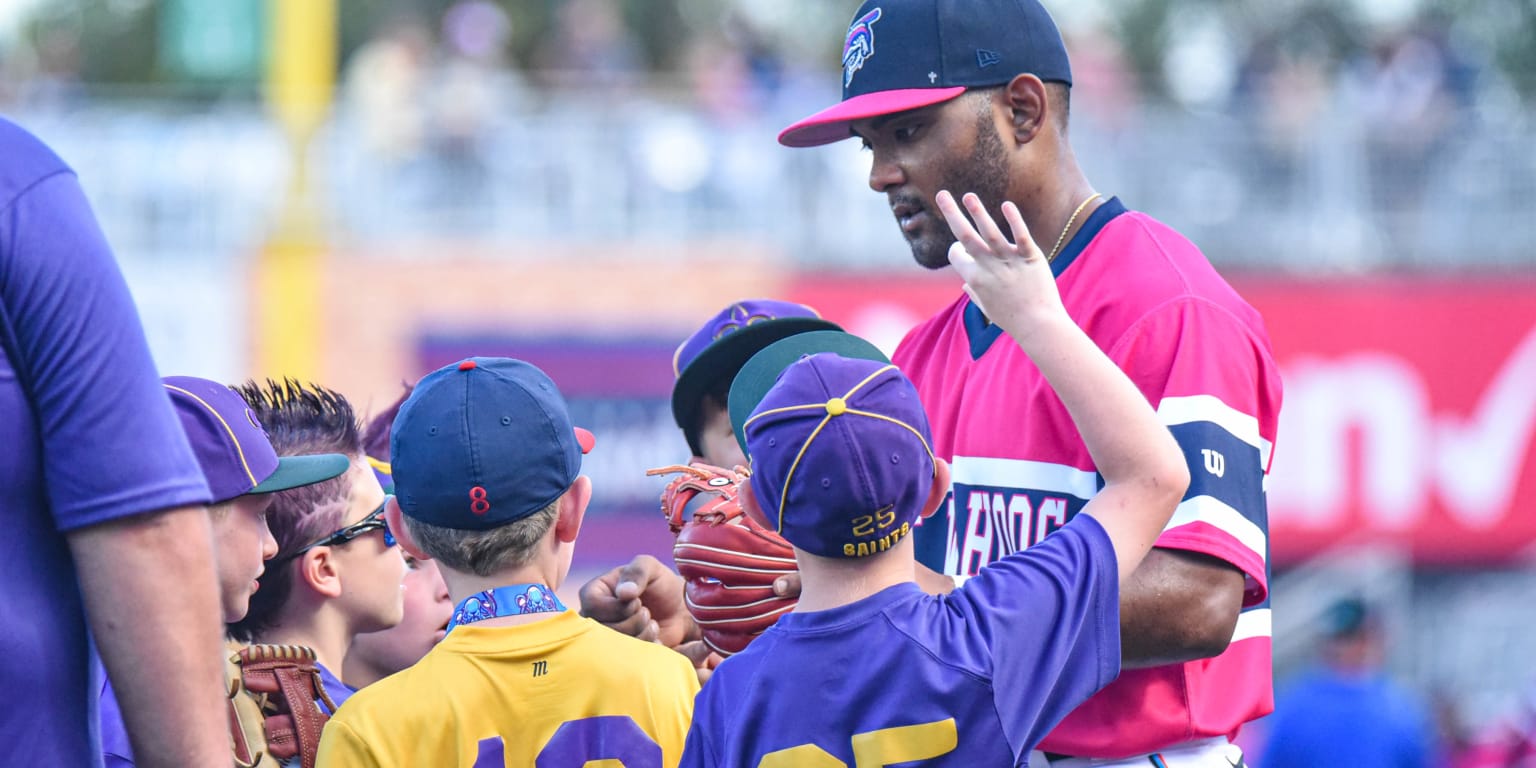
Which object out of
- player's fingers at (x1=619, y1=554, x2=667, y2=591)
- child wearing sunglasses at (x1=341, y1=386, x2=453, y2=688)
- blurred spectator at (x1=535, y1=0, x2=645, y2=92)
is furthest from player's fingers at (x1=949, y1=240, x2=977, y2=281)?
blurred spectator at (x1=535, y1=0, x2=645, y2=92)

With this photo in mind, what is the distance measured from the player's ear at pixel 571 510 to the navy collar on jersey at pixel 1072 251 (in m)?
0.77

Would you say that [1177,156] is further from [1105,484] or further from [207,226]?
[1105,484]

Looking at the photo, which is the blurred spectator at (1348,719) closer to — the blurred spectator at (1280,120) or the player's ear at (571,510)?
the blurred spectator at (1280,120)

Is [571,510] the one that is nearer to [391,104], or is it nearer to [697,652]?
[697,652]

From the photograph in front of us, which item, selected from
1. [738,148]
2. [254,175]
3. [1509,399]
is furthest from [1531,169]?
[254,175]

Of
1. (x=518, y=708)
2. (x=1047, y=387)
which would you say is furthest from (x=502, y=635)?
(x=1047, y=387)

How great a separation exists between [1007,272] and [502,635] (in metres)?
1.02

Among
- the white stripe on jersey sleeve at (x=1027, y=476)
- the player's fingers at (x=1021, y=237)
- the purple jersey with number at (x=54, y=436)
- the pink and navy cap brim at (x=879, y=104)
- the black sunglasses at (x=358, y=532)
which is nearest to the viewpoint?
the purple jersey with number at (x=54, y=436)

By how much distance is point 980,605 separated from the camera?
250 centimetres

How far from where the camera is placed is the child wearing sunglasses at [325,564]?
351 centimetres

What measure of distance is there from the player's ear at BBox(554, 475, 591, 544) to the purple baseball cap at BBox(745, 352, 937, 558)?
0.54 metres

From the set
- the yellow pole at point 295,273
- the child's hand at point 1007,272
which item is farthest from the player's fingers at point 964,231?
the yellow pole at point 295,273

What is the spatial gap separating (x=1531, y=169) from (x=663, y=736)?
1246 cm

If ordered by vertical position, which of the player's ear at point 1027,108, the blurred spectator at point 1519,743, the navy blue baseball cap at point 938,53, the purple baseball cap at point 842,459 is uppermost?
the navy blue baseball cap at point 938,53
